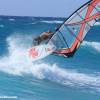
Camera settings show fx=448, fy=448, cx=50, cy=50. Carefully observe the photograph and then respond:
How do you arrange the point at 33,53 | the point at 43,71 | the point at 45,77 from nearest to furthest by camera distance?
the point at 33,53, the point at 45,77, the point at 43,71

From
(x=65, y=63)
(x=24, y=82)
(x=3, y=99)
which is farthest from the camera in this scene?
(x=65, y=63)

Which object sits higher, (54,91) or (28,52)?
(28,52)

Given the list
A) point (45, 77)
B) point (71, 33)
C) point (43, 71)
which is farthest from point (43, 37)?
point (43, 71)

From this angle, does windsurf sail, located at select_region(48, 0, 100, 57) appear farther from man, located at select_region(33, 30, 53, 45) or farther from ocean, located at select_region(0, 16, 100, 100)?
ocean, located at select_region(0, 16, 100, 100)

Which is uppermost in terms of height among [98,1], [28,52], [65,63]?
[98,1]

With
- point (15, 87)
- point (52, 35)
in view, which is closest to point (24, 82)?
point (15, 87)

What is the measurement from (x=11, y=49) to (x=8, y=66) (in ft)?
1.91

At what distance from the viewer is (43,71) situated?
25.9 ft

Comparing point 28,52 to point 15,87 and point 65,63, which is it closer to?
point 15,87

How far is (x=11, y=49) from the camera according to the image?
28.2ft

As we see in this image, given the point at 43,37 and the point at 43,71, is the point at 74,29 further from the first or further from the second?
the point at 43,71

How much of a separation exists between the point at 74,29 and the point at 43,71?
4.64 ft

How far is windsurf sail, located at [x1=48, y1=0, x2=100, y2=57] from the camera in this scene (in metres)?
6.49

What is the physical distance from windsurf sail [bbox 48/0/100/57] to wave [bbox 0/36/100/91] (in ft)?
3.02
